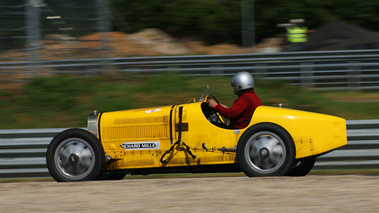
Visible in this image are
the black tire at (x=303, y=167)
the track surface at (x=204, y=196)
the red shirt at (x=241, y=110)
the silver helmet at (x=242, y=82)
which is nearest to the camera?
the track surface at (x=204, y=196)

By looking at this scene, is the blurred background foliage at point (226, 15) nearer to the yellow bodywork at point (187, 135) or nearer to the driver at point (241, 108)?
the driver at point (241, 108)

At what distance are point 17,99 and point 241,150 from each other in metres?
6.99

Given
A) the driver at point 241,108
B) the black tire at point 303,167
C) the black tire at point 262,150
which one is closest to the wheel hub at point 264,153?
the black tire at point 262,150

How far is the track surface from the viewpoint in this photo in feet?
16.7

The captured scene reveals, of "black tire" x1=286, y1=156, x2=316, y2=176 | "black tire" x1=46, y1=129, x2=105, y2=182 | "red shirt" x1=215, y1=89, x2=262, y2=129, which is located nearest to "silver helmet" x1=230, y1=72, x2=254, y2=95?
"red shirt" x1=215, y1=89, x2=262, y2=129

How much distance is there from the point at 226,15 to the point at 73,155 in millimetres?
20079

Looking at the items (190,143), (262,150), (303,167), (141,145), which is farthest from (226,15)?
(262,150)

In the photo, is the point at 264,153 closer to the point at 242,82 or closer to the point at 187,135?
the point at 187,135

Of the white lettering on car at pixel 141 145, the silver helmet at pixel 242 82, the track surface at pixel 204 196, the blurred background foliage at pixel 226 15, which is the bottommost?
the track surface at pixel 204 196

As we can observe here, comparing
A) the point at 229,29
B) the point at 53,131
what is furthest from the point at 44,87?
the point at 229,29

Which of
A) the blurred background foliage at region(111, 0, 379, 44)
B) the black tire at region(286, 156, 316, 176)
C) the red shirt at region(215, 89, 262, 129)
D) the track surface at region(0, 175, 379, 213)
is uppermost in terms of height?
the blurred background foliage at region(111, 0, 379, 44)

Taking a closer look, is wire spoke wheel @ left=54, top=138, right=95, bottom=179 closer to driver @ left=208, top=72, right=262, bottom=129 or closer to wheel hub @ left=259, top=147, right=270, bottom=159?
driver @ left=208, top=72, right=262, bottom=129

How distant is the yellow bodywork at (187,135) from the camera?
662cm

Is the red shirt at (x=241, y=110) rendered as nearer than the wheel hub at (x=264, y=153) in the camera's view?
No
